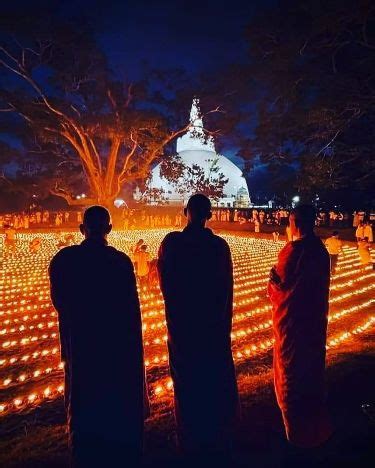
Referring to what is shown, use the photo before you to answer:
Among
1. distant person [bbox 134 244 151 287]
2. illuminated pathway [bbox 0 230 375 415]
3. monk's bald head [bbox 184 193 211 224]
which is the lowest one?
illuminated pathway [bbox 0 230 375 415]

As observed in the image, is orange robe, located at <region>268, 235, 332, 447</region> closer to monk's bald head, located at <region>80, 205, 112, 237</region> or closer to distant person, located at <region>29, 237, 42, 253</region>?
monk's bald head, located at <region>80, 205, 112, 237</region>

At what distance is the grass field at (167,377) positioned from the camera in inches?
139

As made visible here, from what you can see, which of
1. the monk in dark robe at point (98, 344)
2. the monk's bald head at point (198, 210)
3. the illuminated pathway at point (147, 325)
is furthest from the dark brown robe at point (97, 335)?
the monk's bald head at point (198, 210)

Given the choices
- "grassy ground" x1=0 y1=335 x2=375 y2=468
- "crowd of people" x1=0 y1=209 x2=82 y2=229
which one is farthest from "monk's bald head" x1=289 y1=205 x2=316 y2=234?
"crowd of people" x1=0 y1=209 x2=82 y2=229

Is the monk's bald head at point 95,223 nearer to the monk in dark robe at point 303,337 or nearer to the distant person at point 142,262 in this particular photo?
the monk in dark robe at point 303,337

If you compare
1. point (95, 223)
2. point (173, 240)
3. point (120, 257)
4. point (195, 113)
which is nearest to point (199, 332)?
point (173, 240)

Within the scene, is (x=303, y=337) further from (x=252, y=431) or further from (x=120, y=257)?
(x=120, y=257)

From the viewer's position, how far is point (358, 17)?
12211mm

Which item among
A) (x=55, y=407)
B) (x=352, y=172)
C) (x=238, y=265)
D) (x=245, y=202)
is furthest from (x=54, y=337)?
(x=245, y=202)

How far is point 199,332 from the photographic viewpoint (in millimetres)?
3059

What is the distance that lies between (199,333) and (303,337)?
931 mm

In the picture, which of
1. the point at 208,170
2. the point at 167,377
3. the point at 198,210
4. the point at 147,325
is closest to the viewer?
Answer: the point at 198,210

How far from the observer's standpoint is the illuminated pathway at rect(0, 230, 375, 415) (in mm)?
5211

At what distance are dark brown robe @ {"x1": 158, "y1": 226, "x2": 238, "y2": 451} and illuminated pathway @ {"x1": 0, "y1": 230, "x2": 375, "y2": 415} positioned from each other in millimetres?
660
